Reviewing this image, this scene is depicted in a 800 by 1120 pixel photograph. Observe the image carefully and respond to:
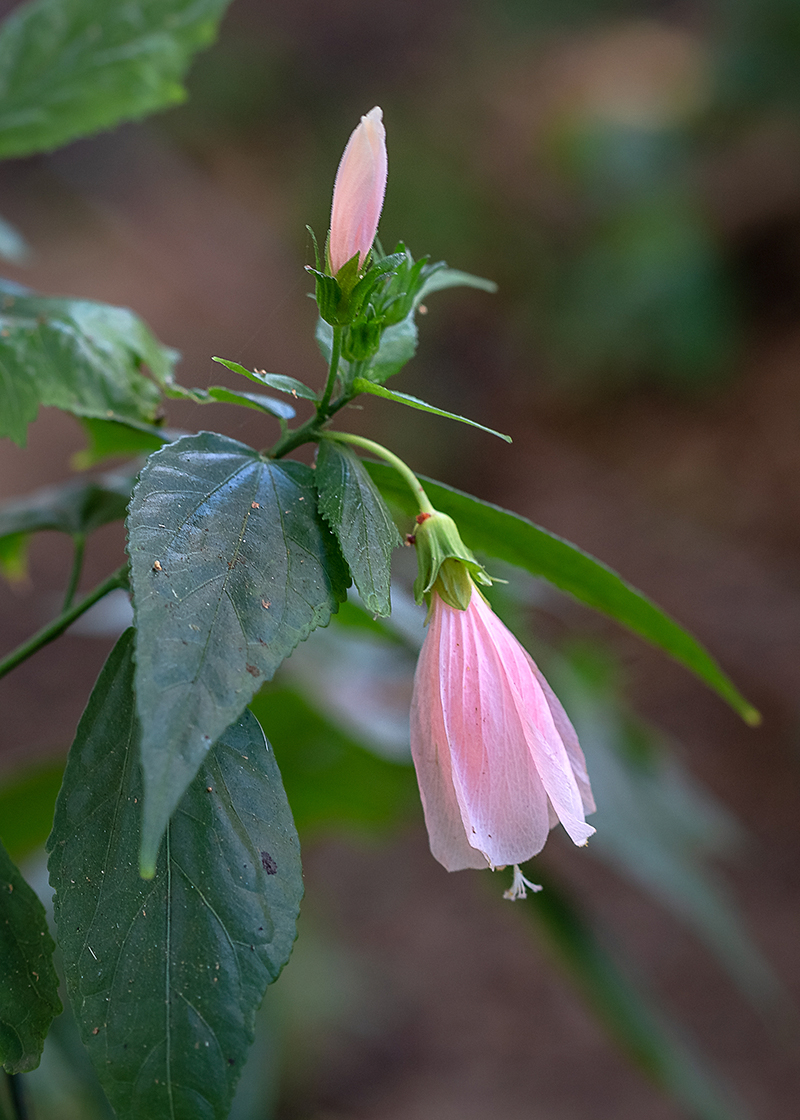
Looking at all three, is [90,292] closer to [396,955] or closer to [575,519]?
[575,519]

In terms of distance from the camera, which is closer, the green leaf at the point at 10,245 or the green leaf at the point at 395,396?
the green leaf at the point at 395,396

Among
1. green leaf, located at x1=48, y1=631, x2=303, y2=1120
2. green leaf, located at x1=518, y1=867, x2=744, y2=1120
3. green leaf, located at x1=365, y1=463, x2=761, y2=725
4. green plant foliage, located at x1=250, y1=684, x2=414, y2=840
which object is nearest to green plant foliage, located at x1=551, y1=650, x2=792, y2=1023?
green leaf, located at x1=518, y1=867, x2=744, y2=1120

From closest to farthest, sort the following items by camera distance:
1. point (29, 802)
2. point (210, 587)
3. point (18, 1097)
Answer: point (210, 587) → point (18, 1097) → point (29, 802)

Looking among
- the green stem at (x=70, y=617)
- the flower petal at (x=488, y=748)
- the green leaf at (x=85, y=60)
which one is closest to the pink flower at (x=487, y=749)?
the flower petal at (x=488, y=748)

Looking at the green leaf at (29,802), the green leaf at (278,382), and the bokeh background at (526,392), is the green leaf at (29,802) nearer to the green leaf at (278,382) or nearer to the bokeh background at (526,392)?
the bokeh background at (526,392)

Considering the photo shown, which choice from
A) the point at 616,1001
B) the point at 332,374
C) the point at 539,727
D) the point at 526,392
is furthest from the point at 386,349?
the point at 526,392

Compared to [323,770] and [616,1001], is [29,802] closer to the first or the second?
[323,770]
